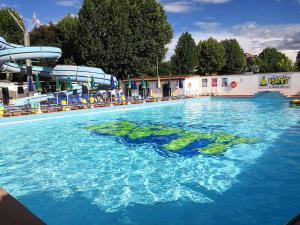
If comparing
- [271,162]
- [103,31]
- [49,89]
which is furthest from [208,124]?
[49,89]

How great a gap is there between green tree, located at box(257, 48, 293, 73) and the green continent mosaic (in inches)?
2283

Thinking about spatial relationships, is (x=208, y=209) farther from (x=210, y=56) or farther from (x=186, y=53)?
(x=210, y=56)

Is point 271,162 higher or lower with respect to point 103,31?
lower

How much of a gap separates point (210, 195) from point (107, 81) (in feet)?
79.7

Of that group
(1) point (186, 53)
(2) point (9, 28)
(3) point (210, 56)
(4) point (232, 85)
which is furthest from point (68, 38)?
(3) point (210, 56)

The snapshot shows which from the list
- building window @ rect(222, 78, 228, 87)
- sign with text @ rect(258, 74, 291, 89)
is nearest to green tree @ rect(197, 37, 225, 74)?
building window @ rect(222, 78, 228, 87)

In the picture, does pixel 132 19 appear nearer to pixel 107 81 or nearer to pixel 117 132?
pixel 107 81

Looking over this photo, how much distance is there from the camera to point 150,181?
7312 millimetres

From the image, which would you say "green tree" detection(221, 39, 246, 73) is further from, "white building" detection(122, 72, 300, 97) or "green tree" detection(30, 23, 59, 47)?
"green tree" detection(30, 23, 59, 47)

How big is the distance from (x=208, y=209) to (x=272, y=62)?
70640 millimetres

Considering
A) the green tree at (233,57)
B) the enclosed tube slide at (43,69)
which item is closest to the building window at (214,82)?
the enclosed tube slide at (43,69)

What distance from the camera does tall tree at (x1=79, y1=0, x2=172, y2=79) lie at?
3366 cm

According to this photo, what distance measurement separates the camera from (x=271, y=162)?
8.51m

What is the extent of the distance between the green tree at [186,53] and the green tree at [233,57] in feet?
33.2
